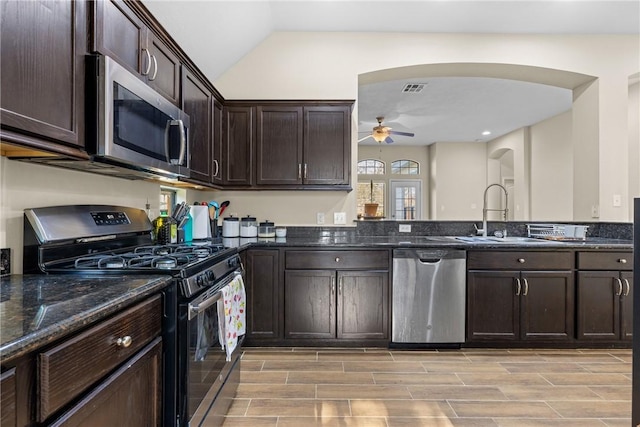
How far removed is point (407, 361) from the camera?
2.65 m

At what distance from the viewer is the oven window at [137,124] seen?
4.66ft

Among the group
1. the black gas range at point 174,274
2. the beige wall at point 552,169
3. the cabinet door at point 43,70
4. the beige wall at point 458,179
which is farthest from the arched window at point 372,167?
the cabinet door at point 43,70

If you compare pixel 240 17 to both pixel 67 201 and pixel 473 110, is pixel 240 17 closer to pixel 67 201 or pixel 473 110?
pixel 67 201

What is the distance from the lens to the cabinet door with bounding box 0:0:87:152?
1.00 m

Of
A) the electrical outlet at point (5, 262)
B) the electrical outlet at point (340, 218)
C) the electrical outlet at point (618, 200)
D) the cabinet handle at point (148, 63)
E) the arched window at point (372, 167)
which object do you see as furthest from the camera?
the arched window at point (372, 167)

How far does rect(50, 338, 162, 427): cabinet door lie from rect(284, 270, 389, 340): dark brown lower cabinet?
5.36 ft

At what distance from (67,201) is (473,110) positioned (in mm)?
6127

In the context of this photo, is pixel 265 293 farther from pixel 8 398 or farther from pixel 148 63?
pixel 8 398

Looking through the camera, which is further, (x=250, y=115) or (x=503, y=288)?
(x=250, y=115)

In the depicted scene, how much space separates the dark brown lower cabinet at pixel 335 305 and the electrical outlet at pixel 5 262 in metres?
1.80

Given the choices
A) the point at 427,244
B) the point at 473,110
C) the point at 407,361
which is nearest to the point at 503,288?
the point at 427,244

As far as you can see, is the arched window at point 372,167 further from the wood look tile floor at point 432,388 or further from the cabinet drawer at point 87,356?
the cabinet drawer at point 87,356

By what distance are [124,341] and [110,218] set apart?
43.2 inches

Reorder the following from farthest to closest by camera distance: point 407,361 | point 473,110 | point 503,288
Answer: point 473,110 < point 503,288 < point 407,361
